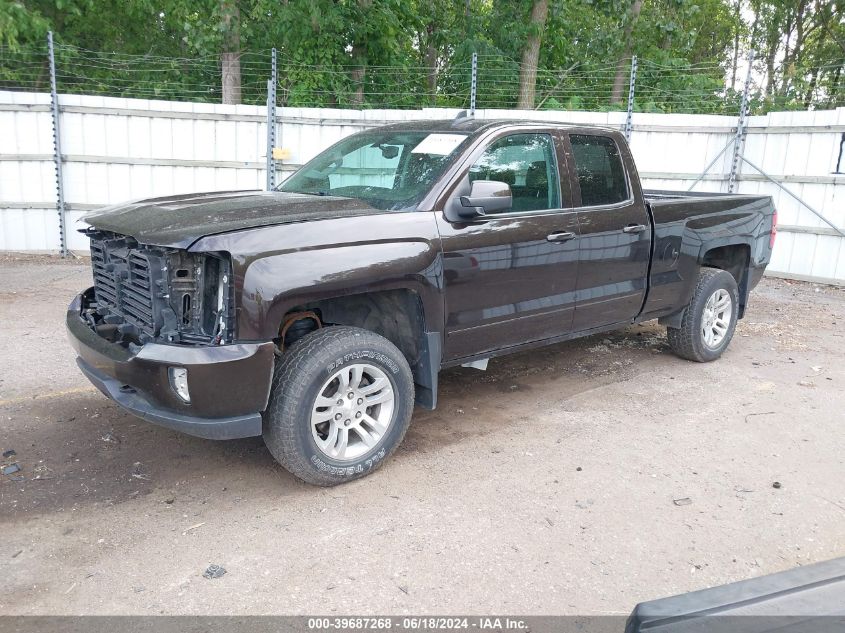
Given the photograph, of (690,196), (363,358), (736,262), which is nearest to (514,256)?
(363,358)

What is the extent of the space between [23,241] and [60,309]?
12.0 ft

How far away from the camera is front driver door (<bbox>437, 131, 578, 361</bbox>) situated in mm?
4234

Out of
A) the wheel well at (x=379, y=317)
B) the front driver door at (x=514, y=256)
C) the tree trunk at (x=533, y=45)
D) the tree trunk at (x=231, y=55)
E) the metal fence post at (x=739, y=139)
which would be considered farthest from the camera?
the tree trunk at (x=533, y=45)

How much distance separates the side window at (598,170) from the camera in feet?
16.4

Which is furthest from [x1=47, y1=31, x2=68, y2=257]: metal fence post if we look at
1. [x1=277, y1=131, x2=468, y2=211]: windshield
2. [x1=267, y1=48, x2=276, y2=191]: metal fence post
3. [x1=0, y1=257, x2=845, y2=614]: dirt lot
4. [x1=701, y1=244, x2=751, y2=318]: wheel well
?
[x1=701, y1=244, x2=751, y2=318]: wheel well

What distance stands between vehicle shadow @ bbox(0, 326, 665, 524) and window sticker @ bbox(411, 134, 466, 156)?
1807 mm

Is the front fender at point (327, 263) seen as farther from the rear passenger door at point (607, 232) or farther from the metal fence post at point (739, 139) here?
the metal fence post at point (739, 139)

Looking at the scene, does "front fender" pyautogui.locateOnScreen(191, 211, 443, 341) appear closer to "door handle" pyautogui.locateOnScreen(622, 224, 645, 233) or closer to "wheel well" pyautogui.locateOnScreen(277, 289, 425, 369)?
"wheel well" pyautogui.locateOnScreen(277, 289, 425, 369)

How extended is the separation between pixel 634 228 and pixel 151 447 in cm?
362

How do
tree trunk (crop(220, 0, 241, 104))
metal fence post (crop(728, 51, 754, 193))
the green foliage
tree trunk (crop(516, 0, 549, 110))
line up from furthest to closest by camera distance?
tree trunk (crop(516, 0, 549, 110)), the green foliage, tree trunk (crop(220, 0, 241, 104)), metal fence post (crop(728, 51, 754, 193))

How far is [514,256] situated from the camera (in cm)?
446

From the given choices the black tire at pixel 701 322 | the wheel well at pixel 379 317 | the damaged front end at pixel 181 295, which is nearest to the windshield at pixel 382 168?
the wheel well at pixel 379 317

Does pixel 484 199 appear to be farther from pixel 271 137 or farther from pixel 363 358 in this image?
pixel 271 137

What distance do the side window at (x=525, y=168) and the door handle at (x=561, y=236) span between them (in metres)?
0.19
